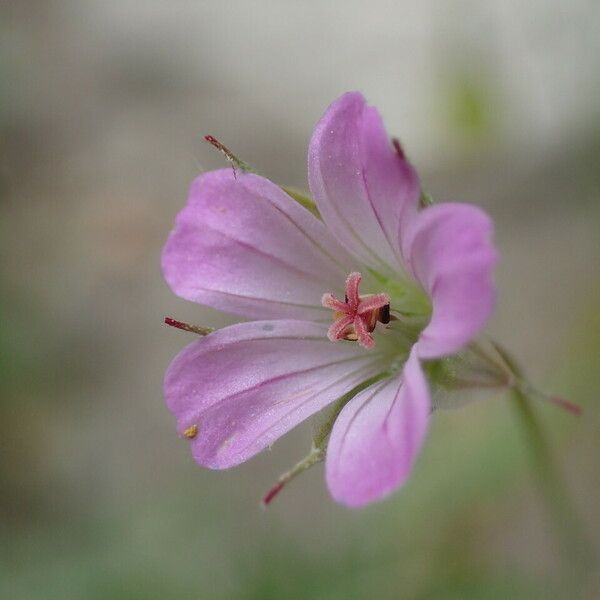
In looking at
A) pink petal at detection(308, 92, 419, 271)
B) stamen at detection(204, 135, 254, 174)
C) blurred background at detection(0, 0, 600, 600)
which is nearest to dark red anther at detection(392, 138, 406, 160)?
pink petal at detection(308, 92, 419, 271)

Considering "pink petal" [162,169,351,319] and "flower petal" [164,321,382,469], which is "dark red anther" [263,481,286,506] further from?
"pink petal" [162,169,351,319]

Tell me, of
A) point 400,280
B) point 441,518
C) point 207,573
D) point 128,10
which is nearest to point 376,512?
point 441,518

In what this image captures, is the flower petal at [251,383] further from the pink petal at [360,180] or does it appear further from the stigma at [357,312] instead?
the pink petal at [360,180]

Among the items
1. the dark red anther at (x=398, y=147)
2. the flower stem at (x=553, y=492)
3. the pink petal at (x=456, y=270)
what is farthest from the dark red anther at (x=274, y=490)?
the flower stem at (x=553, y=492)

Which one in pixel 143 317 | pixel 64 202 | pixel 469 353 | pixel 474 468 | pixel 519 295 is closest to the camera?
pixel 469 353

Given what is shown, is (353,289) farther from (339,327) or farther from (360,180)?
(360,180)

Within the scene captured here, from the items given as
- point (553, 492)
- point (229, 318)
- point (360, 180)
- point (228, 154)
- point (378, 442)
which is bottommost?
point (553, 492)

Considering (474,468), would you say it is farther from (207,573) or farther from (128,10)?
(128,10)

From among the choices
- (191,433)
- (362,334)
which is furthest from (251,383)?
(362,334)
